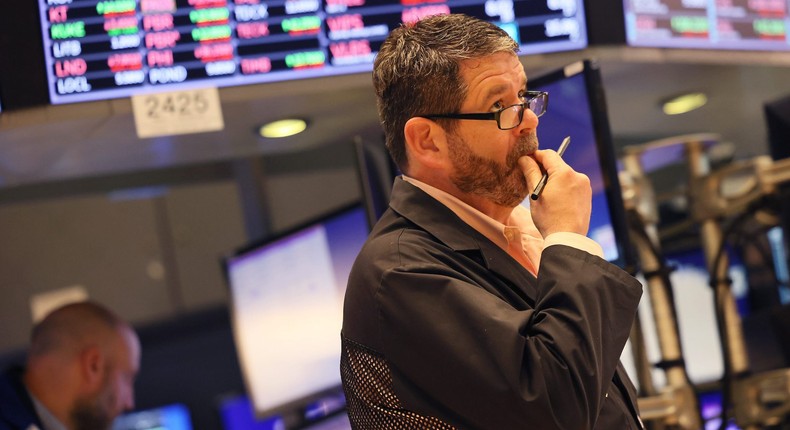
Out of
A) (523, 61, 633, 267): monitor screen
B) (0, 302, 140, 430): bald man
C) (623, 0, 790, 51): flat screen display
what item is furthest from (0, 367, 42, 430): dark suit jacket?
(623, 0, 790, 51): flat screen display

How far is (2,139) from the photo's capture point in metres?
2.57

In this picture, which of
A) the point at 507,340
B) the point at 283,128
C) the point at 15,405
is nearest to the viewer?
the point at 507,340

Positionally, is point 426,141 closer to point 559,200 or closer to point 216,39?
point 559,200

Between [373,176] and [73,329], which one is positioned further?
[73,329]

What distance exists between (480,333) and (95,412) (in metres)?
2.17

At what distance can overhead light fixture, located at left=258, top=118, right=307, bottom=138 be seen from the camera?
287 cm

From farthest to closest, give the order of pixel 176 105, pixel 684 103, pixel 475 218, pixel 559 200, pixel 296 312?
pixel 684 103 < pixel 296 312 < pixel 176 105 < pixel 475 218 < pixel 559 200

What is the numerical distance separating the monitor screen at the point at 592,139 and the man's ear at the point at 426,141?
0.87 meters

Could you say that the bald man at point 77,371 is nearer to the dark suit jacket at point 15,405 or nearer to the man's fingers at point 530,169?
the dark suit jacket at point 15,405

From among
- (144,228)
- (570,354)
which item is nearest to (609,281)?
(570,354)

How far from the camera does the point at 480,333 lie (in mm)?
1295

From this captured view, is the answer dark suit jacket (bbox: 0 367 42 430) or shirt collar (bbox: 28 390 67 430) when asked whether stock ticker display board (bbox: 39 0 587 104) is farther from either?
shirt collar (bbox: 28 390 67 430)

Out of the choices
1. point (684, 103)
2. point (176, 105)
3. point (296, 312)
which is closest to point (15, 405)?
point (296, 312)

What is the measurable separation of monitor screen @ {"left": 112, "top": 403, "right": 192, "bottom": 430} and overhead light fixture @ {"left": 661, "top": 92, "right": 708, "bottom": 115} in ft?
8.01
